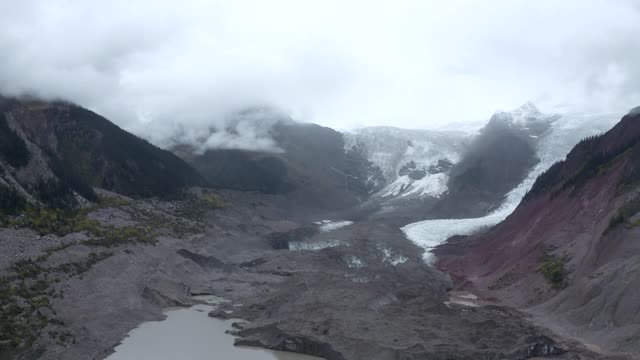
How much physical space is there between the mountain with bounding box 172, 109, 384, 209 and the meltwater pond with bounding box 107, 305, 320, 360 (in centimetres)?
8497

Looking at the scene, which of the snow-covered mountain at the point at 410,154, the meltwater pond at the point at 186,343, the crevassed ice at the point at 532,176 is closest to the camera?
the meltwater pond at the point at 186,343

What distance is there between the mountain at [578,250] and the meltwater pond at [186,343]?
1556 cm

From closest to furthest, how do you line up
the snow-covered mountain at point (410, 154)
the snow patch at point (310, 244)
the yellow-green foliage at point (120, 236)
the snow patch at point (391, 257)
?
1. the yellow-green foliage at point (120, 236)
2. the snow patch at point (391, 257)
3. the snow patch at point (310, 244)
4. the snow-covered mountain at point (410, 154)

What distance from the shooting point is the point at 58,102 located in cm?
10856

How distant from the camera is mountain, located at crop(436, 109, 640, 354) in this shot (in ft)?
136

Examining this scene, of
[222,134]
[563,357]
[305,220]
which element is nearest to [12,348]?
[563,357]

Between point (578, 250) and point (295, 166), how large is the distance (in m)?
112

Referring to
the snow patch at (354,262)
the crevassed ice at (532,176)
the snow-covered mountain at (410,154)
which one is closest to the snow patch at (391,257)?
the snow patch at (354,262)

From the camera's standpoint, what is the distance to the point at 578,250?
184 ft

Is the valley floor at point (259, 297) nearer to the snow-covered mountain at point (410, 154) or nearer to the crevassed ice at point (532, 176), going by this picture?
the crevassed ice at point (532, 176)

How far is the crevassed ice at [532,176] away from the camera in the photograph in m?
109

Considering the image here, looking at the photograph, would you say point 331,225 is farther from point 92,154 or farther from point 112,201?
point 112,201

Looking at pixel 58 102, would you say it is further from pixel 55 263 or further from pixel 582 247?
pixel 582 247

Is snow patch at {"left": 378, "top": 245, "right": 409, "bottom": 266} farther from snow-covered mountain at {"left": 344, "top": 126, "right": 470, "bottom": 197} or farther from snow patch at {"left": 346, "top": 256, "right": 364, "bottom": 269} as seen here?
snow-covered mountain at {"left": 344, "top": 126, "right": 470, "bottom": 197}
